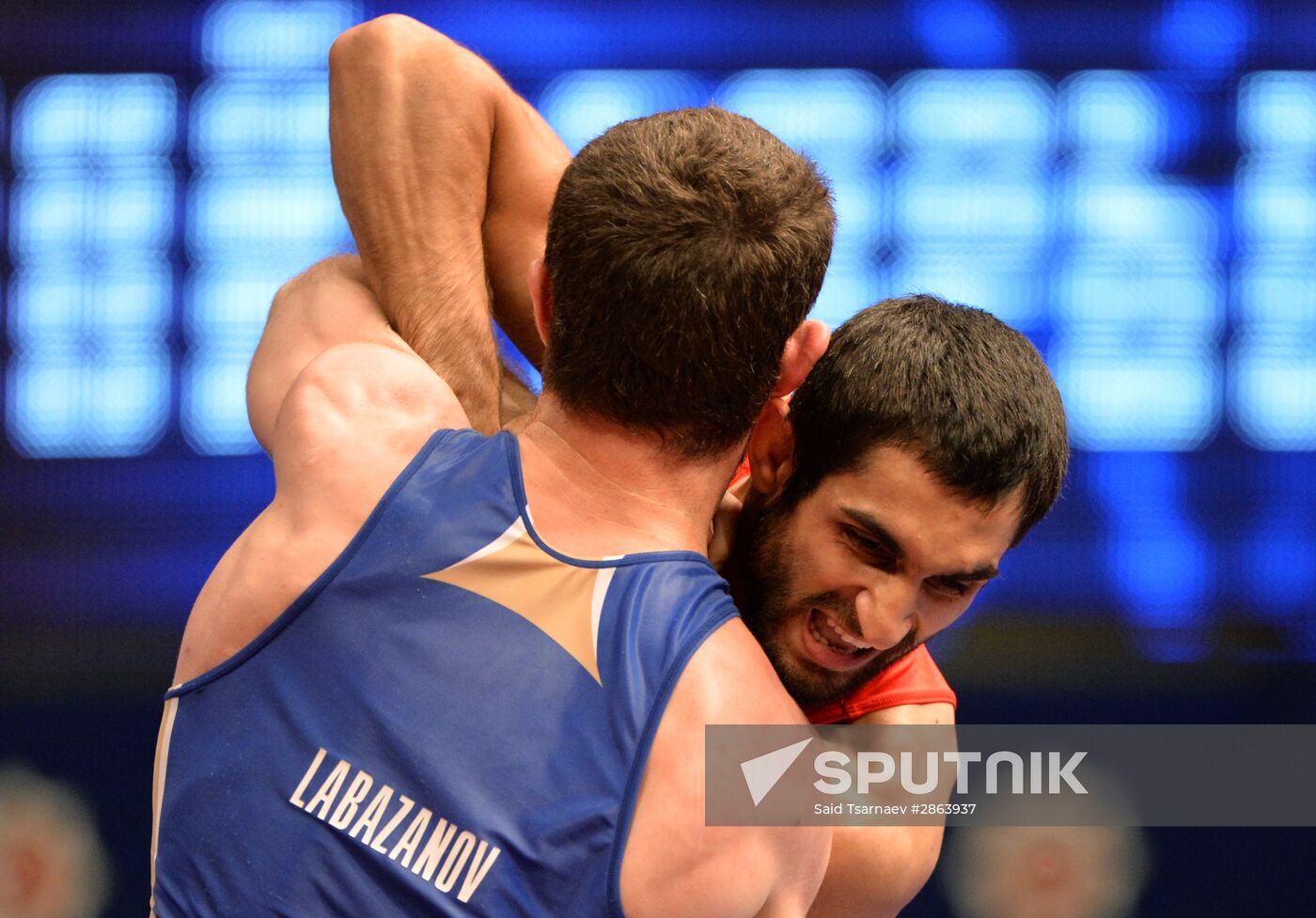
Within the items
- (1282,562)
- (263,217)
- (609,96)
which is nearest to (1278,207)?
(1282,562)

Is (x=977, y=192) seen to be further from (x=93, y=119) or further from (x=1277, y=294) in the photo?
(x=93, y=119)

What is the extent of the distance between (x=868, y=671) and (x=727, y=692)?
1.61 feet

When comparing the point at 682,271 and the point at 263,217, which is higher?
the point at 682,271

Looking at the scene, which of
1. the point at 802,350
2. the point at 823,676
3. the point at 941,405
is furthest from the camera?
the point at 823,676

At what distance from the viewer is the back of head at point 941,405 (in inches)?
51.6

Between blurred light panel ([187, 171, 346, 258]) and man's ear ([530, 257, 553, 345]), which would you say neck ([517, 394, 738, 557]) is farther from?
blurred light panel ([187, 171, 346, 258])

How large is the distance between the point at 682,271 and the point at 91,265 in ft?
7.18

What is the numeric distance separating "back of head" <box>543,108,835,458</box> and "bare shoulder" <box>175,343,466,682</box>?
0.44ft

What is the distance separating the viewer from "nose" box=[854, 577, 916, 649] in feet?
4.39

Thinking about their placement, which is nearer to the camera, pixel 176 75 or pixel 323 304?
pixel 323 304

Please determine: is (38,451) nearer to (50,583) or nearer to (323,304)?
(50,583)

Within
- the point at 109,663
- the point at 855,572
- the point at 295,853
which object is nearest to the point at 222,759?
the point at 295,853

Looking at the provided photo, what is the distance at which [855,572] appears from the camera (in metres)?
1.36

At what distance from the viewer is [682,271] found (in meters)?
1.05
